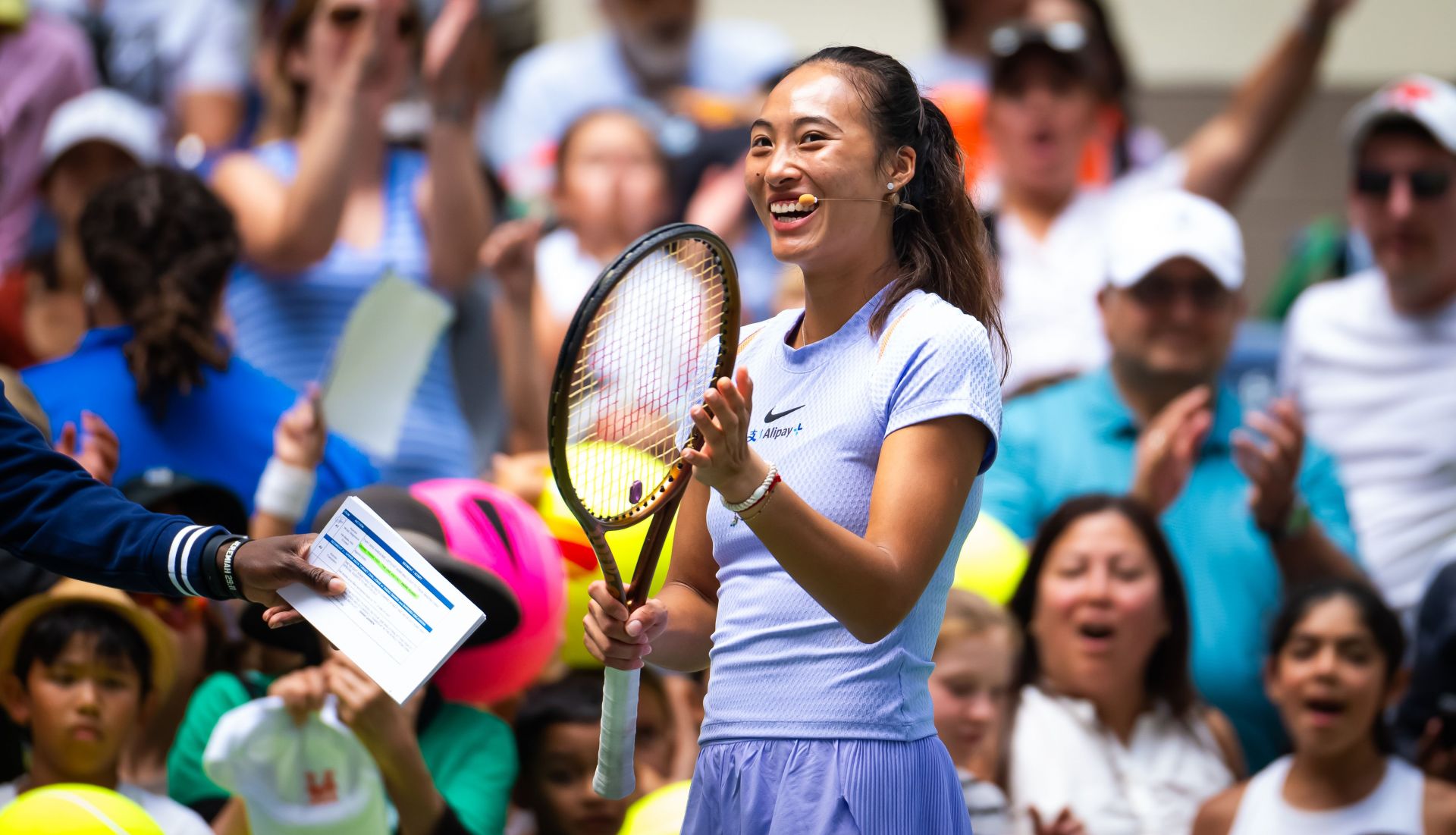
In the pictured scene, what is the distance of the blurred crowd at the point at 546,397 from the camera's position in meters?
3.43

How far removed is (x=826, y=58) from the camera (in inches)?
92.5

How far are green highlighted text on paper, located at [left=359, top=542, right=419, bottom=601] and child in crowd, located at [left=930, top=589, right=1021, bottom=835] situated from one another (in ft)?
5.03

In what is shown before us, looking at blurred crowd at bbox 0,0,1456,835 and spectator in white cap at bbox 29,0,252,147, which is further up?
spectator in white cap at bbox 29,0,252,147

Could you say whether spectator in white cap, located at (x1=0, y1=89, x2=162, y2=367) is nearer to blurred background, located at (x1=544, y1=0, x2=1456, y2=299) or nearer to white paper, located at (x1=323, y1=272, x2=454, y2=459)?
white paper, located at (x1=323, y1=272, x2=454, y2=459)

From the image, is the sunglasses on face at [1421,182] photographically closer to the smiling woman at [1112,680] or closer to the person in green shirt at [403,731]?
the smiling woman at [1112,680]

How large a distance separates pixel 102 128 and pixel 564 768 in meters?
2.68

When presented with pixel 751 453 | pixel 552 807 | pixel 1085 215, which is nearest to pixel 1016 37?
pixel 1085 215

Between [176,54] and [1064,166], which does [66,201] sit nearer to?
[176,54]

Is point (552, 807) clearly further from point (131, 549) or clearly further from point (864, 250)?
point (864, 250)

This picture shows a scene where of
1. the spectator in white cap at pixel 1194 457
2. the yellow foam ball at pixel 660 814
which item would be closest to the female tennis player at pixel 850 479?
the yellow foam ball at pixel 660 814

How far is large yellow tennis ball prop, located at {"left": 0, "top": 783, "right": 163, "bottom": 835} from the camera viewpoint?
290 cm

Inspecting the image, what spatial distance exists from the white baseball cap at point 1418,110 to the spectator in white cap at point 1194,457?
74 centimetres

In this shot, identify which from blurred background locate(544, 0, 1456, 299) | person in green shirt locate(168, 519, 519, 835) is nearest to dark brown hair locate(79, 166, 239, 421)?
person in green shirt locate(168, 519, 519, 835)

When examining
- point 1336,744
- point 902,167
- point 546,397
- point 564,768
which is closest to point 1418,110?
point 1336,744
